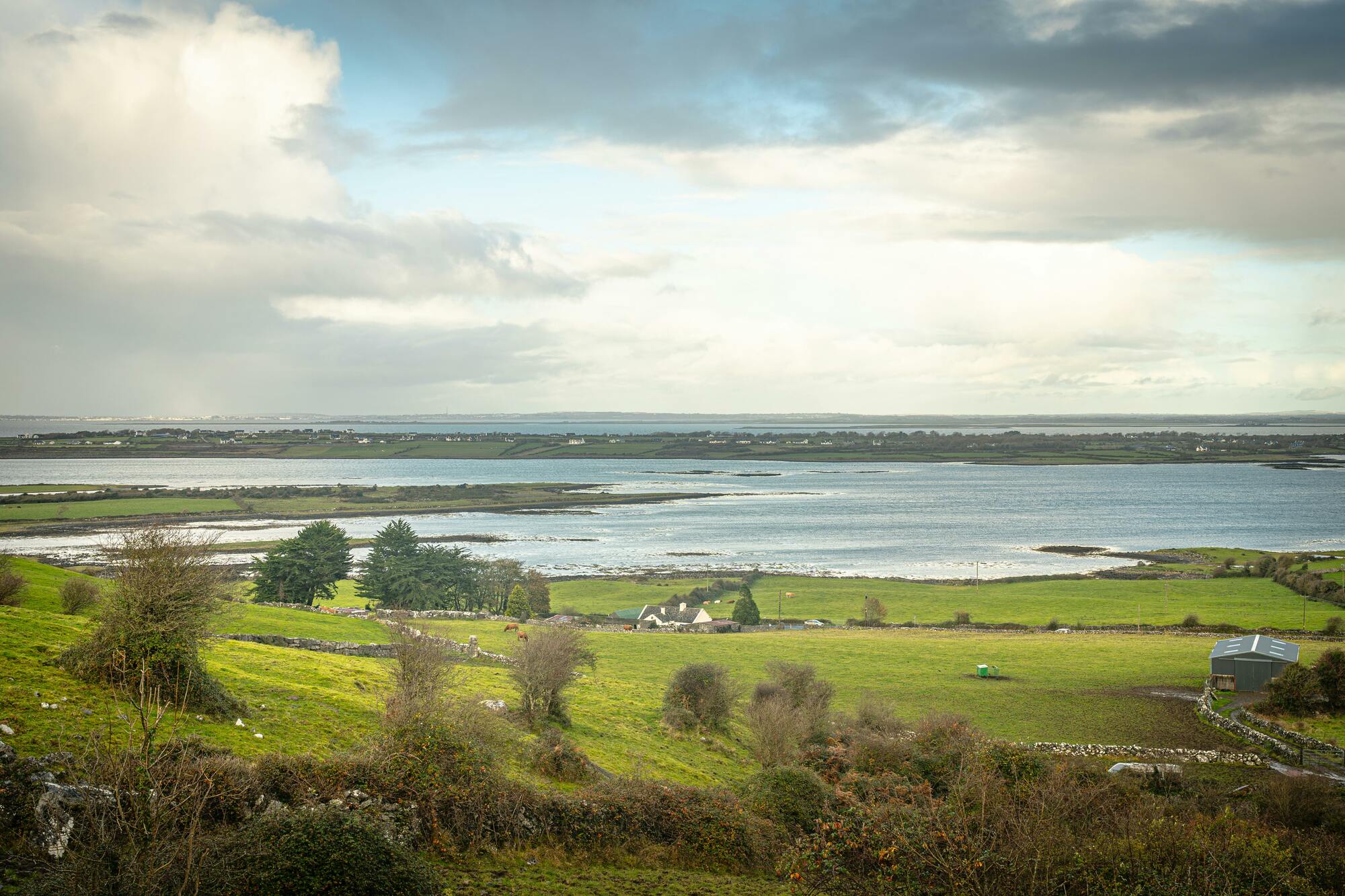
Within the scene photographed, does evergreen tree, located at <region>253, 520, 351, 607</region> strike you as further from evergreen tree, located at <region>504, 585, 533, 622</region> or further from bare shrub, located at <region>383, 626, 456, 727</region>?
bare shrub, located at <region>383, 626, 456, 727</region>

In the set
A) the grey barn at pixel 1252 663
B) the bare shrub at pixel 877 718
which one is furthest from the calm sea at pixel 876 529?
the bare shrub at pixel 877 718

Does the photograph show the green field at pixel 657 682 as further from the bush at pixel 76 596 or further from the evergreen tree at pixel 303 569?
the evergreen tree at pixel 303 569

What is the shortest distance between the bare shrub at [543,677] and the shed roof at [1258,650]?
3445 cm

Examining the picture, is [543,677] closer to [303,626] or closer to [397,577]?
[303,626]

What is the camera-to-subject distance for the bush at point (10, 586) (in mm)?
25672

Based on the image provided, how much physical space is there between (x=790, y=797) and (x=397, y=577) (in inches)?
2079

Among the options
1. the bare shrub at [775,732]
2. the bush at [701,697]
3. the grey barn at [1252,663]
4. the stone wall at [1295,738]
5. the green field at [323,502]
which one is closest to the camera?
the bare shrub at [775,732]

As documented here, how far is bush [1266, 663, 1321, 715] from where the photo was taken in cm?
3503

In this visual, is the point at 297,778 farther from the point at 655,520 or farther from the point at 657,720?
the point at 655,520

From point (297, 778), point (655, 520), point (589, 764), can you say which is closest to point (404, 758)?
point (297, 778)

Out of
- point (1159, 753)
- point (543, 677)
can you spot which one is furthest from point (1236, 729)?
point (543, 677)

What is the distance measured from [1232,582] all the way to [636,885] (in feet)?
294

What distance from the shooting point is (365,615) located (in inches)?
2028

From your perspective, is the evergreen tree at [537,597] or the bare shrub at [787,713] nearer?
the bare shrub at [787,713]
